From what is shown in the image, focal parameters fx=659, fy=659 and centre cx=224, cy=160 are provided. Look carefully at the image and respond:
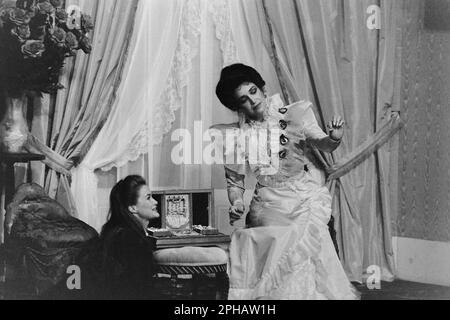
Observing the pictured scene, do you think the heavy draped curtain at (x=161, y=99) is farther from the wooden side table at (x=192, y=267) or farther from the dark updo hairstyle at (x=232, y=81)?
the wooden side table at (x=192, y=267)

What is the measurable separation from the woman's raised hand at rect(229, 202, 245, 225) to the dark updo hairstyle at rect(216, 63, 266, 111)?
43 centimetres

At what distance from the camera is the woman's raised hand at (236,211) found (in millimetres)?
2920

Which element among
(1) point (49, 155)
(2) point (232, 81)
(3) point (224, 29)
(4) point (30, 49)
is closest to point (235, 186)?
(2) point (232, 81)

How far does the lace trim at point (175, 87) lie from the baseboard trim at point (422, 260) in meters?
1.19

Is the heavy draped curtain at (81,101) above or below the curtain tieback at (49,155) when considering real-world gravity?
above

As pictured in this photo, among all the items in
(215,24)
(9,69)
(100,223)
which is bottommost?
(100,223)

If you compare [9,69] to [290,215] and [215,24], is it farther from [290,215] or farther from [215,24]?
[290,215]

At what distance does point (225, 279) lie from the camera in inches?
113

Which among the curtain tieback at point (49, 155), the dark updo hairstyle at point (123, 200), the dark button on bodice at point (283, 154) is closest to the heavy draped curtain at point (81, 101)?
the curtain tieback at point (49, 155)

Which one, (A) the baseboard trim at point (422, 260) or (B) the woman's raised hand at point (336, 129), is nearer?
→ (B) the woman's raised hand at point (336, 129)

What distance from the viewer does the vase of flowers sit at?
284 centimetres

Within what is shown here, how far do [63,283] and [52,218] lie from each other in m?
0.29

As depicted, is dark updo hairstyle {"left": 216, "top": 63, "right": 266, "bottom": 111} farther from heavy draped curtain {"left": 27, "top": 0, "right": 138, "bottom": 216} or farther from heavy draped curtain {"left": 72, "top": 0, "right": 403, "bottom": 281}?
heavy draped curtain {"left": 27, "top": 0, "right": 138, "bottom": 216}
